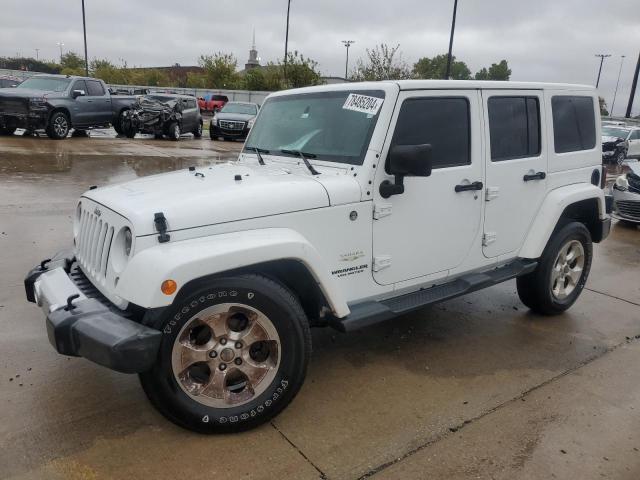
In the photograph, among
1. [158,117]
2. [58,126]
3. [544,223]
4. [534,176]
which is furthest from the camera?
[158,117]

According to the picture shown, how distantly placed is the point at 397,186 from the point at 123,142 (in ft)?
53.3

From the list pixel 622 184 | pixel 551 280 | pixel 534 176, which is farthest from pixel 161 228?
pixel 622 184

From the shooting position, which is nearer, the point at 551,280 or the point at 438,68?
the point at 551,280

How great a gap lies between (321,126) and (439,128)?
790mm

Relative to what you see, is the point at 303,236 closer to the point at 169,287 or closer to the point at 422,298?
the point at 169,287

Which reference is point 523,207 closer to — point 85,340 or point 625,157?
point 85,340

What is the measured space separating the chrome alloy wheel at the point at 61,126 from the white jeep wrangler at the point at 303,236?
540 inches

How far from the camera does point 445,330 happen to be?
4.39 meters

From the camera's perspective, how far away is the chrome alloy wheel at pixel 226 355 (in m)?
2.71

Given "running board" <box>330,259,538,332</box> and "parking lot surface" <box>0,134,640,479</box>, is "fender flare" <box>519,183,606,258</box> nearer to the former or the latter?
"running board" <box>330,259,538,332</box>

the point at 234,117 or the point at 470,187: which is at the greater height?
the point at 470,187

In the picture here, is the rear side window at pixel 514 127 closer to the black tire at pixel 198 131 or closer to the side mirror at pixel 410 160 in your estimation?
the side mirror at pixel 410 160

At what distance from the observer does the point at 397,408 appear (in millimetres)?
3197

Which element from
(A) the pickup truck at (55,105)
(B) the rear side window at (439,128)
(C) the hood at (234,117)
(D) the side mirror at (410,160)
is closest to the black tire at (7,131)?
(A) the pickup truck at (55,105)
